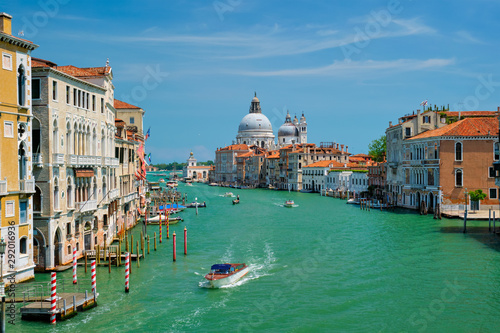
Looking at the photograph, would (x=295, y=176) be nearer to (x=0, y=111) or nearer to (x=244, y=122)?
(x=244, y=122)

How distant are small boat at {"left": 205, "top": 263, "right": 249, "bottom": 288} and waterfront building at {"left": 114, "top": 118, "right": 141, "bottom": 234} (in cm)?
669

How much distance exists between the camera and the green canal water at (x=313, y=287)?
1295 centimetres

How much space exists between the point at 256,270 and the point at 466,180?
861 inches

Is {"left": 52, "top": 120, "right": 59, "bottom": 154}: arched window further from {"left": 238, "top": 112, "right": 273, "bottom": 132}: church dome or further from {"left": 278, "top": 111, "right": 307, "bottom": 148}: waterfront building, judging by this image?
{"left": 238, "top": 112, "right": 273, "bottom": 132}: church dome

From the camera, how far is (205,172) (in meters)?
141

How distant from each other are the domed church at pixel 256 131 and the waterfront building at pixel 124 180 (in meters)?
90.5

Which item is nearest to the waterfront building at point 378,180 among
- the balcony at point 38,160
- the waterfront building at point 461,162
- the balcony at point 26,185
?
the waterfront building at point 461,162

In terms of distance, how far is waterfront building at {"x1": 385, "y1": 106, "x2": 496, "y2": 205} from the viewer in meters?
41.3

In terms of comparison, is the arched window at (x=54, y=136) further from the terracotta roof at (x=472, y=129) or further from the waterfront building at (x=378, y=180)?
the waterfront building at (x=378, y=180)

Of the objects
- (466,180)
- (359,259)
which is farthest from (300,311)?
A: (466,180)

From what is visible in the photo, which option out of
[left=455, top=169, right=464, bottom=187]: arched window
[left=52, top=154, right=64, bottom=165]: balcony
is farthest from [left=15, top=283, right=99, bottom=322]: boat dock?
[left=455, top=169, right=464, bottom=187]: arched window

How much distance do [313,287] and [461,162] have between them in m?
23.0

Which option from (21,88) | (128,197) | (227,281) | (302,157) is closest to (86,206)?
(21,88)

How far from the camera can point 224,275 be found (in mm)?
16438
